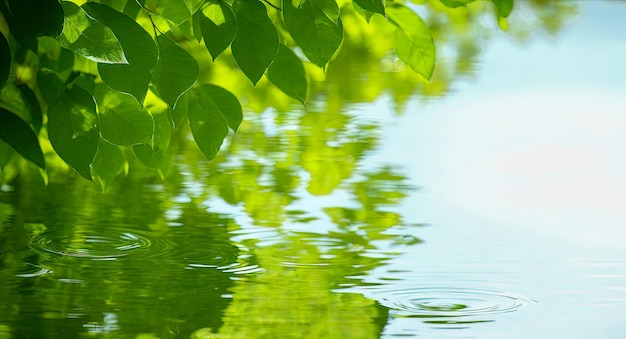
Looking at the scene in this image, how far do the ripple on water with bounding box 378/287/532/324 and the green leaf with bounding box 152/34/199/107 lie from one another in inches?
14.6

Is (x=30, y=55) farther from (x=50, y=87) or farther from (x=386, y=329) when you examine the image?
(x=386, y=329)

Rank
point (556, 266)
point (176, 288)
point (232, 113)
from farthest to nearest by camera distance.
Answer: point (556, 266)
point (176, 288)
point (232, 113)

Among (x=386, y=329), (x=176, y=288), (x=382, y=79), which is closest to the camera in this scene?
(x=386, y=329)

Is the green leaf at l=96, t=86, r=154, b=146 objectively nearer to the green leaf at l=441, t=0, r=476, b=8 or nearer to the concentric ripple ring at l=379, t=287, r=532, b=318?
the green leaf at l=441, t=0, r=476, b=8

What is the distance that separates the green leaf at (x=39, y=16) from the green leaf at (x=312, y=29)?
0.48ft

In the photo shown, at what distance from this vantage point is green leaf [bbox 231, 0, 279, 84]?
647mm

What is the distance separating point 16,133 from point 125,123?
3.2 inches

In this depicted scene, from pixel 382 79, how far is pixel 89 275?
179 cm

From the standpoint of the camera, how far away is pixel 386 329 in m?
0.91

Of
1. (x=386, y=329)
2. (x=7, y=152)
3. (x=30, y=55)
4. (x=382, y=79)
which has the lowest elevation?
(x=386, y=329)

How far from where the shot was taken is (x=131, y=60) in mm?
643

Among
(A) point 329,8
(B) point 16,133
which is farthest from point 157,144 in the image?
(A) point 329,8

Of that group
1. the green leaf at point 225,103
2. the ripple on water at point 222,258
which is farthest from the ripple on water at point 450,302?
the green leaf at point 225,103

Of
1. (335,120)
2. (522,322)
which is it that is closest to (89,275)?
(522,322)
